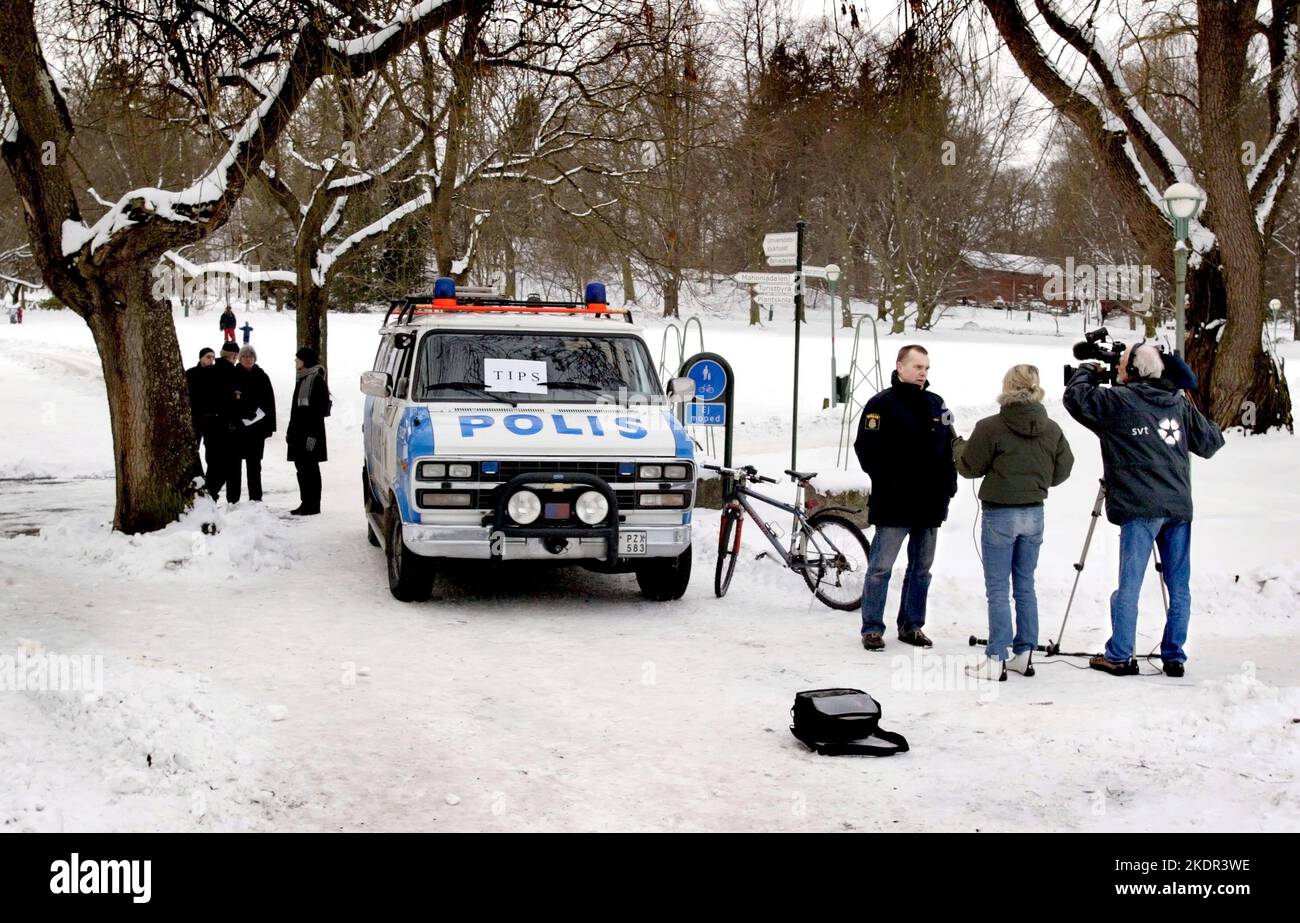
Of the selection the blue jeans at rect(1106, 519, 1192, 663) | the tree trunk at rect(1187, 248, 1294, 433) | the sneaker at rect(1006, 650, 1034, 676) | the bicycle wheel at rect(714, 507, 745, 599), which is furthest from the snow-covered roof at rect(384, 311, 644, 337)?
the tree trunk at rect(1187, 248, 1294, 433)

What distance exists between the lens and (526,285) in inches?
2557

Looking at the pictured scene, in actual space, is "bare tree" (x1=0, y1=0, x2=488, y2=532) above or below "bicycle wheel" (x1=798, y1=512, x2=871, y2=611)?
above

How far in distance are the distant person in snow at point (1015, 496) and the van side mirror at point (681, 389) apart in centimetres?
264

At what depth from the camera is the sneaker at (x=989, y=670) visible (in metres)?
8.18

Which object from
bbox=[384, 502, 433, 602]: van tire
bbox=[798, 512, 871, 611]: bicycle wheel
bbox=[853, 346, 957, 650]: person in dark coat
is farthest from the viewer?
bbox=[798, 512, 871, 611]: bicycle wheel

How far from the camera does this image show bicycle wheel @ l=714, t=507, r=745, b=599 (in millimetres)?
10547

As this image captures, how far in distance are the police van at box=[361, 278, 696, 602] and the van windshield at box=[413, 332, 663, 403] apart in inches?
0.4

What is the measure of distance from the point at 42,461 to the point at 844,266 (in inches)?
2094

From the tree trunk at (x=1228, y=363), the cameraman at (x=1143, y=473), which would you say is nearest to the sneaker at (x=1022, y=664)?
the cameraman at (x=1143, y=473)

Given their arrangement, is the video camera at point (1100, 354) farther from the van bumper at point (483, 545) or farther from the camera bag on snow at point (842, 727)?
the van bumper at point (483, 545)

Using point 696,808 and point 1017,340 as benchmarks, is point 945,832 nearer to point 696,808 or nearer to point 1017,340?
point 696,808

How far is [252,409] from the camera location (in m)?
14.5

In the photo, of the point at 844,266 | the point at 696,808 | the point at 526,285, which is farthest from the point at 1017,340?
the point at 696,808

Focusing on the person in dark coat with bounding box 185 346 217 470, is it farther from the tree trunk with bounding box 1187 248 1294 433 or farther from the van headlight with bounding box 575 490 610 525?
the tree trunk with bounding box 1187 248 1294 433
